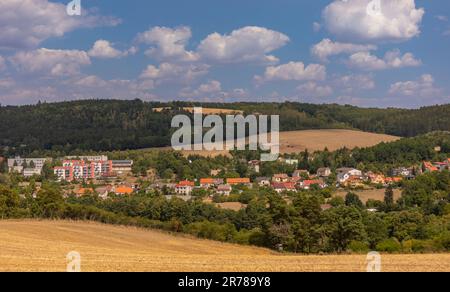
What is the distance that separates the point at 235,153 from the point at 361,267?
108 metres

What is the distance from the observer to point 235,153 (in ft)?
405

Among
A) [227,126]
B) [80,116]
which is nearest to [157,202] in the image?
[227,126]

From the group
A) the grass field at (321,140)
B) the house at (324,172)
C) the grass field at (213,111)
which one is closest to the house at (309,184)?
the house at (324,172)

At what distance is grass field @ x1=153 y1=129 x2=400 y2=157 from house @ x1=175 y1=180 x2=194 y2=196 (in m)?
26.9

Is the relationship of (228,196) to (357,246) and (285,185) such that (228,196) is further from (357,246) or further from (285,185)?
(357,246)

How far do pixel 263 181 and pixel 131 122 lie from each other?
81324 millimetres

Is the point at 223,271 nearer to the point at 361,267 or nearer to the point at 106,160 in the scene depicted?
the point at 361,267

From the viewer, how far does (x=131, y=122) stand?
17100 centimetres

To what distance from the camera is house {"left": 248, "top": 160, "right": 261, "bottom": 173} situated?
369ft

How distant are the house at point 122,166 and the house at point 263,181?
3029 centimetres

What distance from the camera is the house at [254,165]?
369ft

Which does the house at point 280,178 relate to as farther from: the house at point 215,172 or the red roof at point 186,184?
the red roof at point 186,184

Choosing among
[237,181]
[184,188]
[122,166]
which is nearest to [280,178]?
[237,181]
